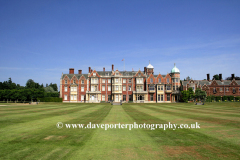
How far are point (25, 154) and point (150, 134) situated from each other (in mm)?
7716

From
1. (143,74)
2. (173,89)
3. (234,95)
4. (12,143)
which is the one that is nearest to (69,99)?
(143,74)

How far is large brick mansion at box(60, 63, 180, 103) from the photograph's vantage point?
247 feet

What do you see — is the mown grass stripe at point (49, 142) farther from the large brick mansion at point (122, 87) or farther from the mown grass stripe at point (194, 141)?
the large brick mansion at point (122, 87)

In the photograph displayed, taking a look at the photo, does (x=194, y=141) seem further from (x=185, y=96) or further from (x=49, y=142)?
(x=185, y=96)

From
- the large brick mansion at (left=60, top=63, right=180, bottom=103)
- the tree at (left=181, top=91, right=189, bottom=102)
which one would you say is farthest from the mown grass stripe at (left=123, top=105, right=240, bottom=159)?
the large brick mansion at (left=60, top=63, right=180, bottom=103)

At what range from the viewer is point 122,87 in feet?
253

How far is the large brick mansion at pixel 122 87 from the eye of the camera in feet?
247

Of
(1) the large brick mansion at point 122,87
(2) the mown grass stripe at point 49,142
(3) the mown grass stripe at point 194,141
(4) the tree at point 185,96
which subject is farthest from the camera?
(1) the large brick mansion at point 122,87

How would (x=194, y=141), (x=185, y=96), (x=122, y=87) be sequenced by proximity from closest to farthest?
(x=194, y=141) → (x=185, y=96) → (x=122, y=87)

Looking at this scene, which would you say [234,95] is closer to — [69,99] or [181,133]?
[69,99]

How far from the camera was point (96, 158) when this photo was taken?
7.93 metres

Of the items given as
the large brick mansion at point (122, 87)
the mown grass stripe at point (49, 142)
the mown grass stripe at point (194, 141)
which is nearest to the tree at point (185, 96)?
the large brick mansion at point (122, 87)

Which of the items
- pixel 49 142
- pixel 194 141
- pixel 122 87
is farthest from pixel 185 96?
pixel 49 142

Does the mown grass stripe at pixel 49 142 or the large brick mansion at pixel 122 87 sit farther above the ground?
the large brick mansion at pixel 122 87
